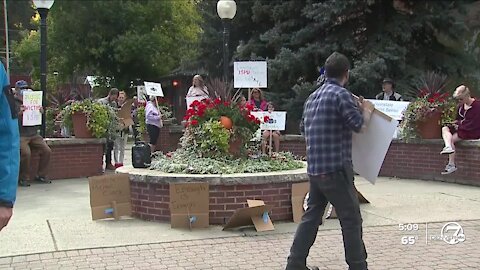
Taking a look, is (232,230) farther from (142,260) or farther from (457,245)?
(457,245)

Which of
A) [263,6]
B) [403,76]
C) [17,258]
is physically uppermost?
[263,6]

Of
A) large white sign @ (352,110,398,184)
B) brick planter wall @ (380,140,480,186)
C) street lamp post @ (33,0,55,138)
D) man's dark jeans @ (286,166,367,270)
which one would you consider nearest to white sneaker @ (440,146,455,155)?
brick planter wall @ (380,140,480,186)

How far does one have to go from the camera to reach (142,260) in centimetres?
517

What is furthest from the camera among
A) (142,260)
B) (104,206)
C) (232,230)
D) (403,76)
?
(403,76)

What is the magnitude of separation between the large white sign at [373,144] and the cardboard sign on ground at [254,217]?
5.68ft

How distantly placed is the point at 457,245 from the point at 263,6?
1109 cm

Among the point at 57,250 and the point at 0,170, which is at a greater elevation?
the point at 0,170

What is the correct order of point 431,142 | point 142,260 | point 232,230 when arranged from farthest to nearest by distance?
point 431,142, point 232,230, point 142,260

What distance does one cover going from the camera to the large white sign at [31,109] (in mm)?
9453

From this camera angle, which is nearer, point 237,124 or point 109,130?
point 237,124

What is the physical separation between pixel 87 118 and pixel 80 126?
0.85 ft

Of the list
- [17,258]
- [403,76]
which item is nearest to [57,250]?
[17,258]

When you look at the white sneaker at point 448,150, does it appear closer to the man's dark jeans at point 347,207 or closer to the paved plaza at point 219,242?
the paved plaza at point 219,242

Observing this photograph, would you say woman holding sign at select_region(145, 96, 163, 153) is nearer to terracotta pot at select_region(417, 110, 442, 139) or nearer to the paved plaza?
the paved plaza
